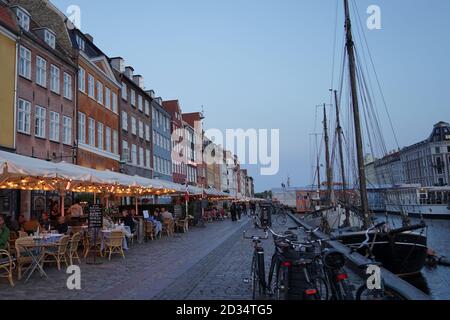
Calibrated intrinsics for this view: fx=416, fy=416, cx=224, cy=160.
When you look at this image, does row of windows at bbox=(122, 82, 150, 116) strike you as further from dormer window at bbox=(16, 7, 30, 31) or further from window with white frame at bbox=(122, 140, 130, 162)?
dormer window at bbox=(16, 7, 30, 31)

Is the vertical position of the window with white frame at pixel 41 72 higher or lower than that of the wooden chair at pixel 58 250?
higher

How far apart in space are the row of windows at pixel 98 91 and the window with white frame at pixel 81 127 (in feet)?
5.79

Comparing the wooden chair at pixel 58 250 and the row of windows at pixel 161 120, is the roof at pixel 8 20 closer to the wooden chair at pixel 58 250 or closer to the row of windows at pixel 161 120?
the wooden chair at pixel 58 250

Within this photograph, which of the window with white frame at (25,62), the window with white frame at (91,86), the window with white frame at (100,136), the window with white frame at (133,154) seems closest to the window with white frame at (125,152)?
the window with white frame at (133,154)

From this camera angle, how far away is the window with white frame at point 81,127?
1116 inches

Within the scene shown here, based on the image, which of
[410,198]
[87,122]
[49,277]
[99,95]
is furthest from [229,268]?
[410,198]

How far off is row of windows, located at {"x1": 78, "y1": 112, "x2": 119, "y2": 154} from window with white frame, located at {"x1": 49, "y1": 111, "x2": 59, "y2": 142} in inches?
120

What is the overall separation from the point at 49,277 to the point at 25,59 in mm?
16221

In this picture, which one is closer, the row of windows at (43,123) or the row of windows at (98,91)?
the row of windows at (43,123)

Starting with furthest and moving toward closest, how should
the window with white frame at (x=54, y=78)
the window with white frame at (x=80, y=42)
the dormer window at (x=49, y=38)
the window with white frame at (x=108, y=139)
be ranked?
the window with white frame at (x=108, y=139)
the window with white frame at (x=80, y=42)
the dormer window at (x=49, y=38)
the window with white frame at (x=54, y=78)

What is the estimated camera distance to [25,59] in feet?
73.6

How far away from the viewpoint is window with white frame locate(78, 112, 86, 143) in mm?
28339

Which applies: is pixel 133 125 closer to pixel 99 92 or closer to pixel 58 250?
pixel 99 92
